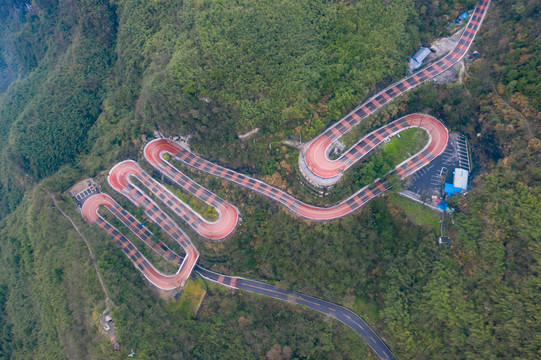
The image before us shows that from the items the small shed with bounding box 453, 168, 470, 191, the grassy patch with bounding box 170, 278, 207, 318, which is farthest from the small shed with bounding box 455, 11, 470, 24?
the grassy patch with bounding box 170, 278, 207, 318

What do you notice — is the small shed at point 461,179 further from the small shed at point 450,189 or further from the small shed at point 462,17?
the small shed at point 462,17

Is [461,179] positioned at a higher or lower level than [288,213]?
lower

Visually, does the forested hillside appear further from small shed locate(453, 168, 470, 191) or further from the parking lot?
the parking lot

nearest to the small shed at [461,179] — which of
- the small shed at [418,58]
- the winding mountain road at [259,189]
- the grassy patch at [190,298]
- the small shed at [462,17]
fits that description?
the winding mountain road at [259,189]

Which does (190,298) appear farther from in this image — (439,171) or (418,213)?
(439,171)

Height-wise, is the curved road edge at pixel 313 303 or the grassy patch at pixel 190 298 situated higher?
the grassy patch at pixel 190 298

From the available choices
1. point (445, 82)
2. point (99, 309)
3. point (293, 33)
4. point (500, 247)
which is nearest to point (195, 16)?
point (293, 33)

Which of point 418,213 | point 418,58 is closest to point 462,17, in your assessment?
point 418,58
